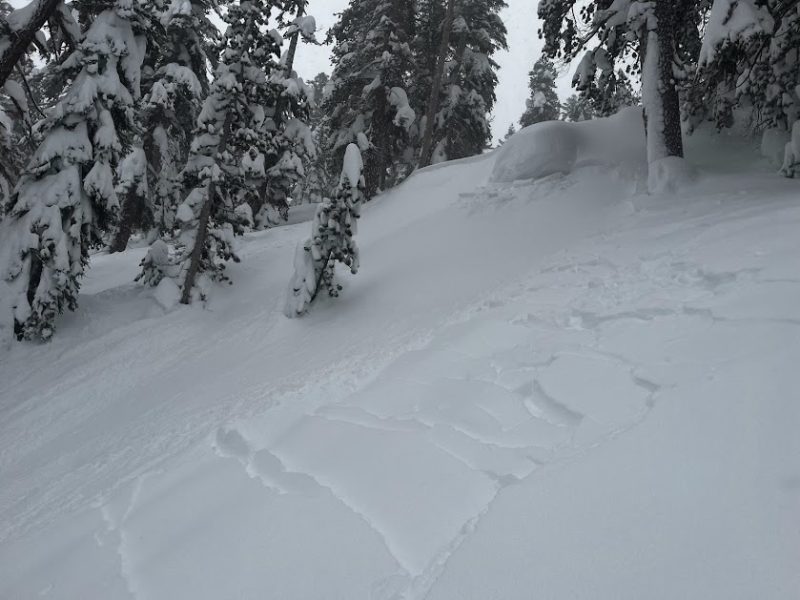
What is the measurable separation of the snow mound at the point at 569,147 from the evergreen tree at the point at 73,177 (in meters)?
9.15

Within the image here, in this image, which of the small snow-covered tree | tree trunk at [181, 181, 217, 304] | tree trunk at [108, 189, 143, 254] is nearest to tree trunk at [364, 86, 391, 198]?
tree trunk at [181, 181, 217, 304]

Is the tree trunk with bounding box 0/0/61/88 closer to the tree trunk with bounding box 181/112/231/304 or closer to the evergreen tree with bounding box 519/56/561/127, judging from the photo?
the tree trunk with bounding box 181/112/231/304

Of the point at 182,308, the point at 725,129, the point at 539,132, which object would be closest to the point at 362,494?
the point at 182,308

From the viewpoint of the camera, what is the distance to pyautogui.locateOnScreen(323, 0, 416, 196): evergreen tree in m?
18.7

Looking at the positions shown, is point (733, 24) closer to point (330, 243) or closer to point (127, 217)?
point (330, 243)

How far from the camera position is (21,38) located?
9070 mm

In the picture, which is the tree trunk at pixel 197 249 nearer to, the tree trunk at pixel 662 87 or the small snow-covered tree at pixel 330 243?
the small snow-covered tree at pixel 330 243

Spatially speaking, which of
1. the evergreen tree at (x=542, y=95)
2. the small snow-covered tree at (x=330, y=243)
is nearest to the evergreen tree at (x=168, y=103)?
the small snow-covered tree at (x=330, y=243)

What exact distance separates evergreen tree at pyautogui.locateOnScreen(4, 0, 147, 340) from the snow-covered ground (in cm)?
214

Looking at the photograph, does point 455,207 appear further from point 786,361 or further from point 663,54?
point 786,361

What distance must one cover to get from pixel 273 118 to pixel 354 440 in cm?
1667

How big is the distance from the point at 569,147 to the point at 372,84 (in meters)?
9.43

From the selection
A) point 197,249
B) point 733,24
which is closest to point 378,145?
point 197,249

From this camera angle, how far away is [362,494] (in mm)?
3455
